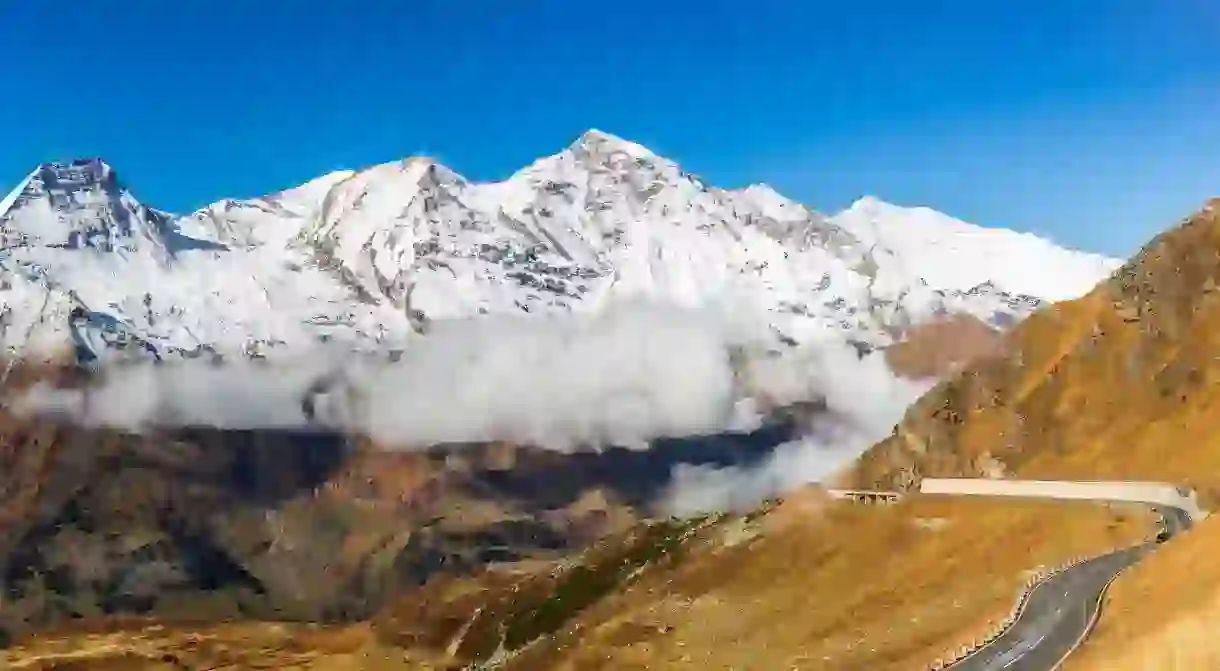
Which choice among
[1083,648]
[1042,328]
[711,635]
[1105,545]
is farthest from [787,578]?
[1042,328]

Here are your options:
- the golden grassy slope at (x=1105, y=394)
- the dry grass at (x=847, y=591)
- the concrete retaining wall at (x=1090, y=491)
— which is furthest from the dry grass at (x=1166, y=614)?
the golden grassy slope at (x=1105, y=394)

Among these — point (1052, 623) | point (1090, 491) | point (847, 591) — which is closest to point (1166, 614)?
point (1052, 623)

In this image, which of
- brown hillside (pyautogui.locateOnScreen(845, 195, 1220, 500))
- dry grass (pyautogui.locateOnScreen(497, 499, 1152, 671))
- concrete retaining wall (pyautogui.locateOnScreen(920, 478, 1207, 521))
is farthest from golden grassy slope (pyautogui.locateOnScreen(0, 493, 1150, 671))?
brown hillside (pyautogui.locateOnScreen(845, 195, 1220, 500))

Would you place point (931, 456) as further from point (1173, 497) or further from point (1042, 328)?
point (1173, 497)

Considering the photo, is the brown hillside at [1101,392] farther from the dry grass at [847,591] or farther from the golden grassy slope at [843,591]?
the golden grassy slope at [843,591]

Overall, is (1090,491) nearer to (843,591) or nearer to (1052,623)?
(843,591)

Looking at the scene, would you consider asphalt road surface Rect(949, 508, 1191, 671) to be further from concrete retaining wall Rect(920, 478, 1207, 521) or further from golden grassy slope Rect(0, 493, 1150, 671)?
concrete retaining wall Rect(920, 478, 1207, 521)
